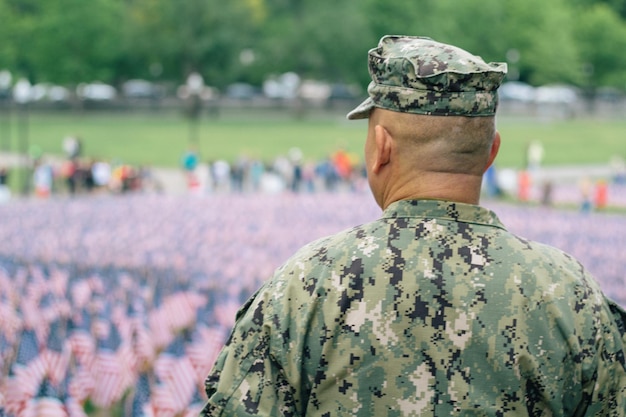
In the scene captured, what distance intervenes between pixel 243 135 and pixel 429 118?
55080 millimetres

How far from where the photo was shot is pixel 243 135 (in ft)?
190

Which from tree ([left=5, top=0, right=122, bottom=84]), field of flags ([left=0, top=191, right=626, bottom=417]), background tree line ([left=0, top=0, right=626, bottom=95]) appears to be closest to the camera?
field of flags ([left=0, top=191, right=626, bottom=417])

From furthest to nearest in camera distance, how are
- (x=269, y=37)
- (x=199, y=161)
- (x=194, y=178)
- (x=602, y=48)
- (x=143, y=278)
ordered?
(x=602, y=48) < (x=269, y=37) < (x=199, y=161) < (x=194, y=178) < (x=143, y=278)

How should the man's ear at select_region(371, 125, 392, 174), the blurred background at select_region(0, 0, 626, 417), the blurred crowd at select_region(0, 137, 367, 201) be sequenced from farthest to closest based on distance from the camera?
1. the blurred crowd at select_region(0, 137, 367, 201)
2. the blurred background at select_region(0, 0, 626, 417)
3. the man's ear at select_region(371, 125, 392, 174)

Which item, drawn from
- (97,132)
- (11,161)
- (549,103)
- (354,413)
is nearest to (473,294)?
(354,413)

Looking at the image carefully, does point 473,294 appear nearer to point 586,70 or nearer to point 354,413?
point 354,413

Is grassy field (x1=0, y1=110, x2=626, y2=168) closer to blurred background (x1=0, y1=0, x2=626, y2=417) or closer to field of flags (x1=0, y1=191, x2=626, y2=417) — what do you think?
blurred background (x1=0, y1=0, x2=626, y2=417)

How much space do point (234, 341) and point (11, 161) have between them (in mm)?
42028

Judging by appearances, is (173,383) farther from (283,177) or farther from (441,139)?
(283,177)

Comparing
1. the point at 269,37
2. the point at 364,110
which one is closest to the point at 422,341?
the point at 364,110

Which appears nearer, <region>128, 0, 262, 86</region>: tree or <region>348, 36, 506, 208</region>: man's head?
<region>348, 36, 506, 208</region>: man's head

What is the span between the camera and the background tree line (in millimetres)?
65750

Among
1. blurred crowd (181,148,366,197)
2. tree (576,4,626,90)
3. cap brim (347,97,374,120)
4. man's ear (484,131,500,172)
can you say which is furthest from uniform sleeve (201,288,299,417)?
tree (576,4,626,90)

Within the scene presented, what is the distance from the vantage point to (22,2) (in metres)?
67.8
